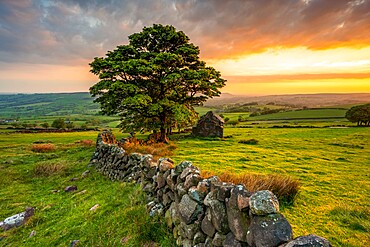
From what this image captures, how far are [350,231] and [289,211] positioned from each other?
157cm

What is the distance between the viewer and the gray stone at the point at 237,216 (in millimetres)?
4176

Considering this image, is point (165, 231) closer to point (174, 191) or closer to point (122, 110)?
point (174, 191)

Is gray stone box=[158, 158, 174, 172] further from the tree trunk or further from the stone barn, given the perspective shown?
the stone barn

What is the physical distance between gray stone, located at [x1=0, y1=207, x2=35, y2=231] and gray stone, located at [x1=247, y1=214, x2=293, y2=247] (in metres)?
10.2

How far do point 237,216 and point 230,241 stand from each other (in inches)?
22.9

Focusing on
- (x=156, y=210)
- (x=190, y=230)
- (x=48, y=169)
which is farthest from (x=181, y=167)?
(x=48, y=169)

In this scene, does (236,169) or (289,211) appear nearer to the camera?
(289,211)

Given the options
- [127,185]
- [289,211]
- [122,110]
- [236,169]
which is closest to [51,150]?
[122,110]

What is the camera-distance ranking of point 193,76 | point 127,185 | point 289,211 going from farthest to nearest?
1. point 193,76
2. point 127,185
3. point 289,211

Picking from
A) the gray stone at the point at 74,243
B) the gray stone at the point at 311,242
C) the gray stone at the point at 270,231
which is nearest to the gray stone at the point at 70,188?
the gray stone at the point at 74,243

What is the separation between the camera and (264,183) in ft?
23.9

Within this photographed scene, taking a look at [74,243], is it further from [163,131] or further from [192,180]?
[163,131]

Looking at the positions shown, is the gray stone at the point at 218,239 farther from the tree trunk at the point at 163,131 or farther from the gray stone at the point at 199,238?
the tree trunk at the point at 163,131

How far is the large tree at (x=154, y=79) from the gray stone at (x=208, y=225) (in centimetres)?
1461
